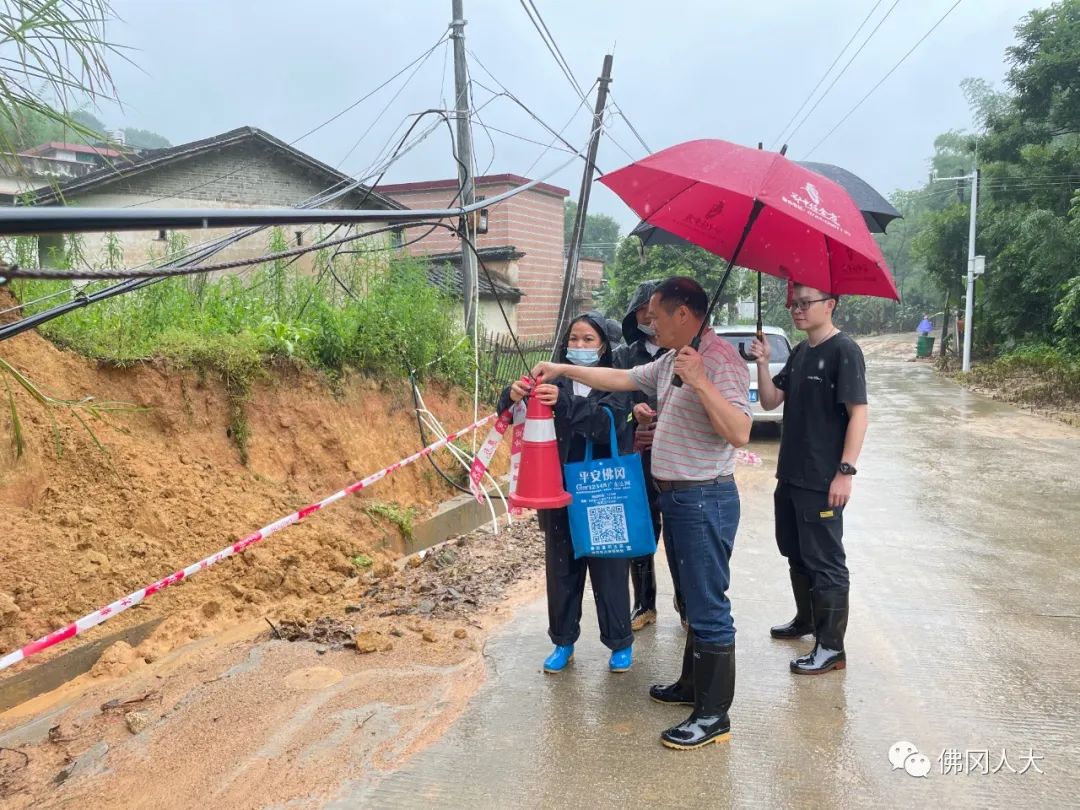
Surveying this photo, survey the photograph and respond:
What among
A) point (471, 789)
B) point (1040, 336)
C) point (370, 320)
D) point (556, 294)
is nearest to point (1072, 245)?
point (1040, 336)

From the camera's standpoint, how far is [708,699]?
3.02 metres

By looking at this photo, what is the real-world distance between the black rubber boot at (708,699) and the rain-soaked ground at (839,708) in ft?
0.17

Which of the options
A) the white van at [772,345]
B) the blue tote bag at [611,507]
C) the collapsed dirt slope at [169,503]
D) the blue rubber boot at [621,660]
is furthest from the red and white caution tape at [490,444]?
the white van at [772,345]

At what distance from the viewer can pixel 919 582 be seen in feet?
16.3

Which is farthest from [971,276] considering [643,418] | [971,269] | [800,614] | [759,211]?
[759,211]

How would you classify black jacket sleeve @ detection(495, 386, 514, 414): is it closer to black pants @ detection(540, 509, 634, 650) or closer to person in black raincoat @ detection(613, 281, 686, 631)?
black pants @ detection(540, 509, 634, 650)

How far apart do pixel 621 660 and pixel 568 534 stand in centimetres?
68

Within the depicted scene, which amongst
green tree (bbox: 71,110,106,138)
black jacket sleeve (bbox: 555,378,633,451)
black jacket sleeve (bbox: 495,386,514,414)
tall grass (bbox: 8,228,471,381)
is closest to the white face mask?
black jacket sleeve (bbox: 555,378,633,451)

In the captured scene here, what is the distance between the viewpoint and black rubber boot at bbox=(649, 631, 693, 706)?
10.9 feet

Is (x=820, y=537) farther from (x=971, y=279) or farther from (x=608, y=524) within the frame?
(x=971, y=279)

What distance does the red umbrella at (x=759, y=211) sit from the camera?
2.76m

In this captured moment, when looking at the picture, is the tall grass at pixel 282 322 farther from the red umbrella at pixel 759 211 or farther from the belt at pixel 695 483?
the belt at pixel 695 483

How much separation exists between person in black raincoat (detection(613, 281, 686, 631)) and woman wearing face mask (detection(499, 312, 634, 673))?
0.24 metres

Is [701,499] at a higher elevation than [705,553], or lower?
higher
